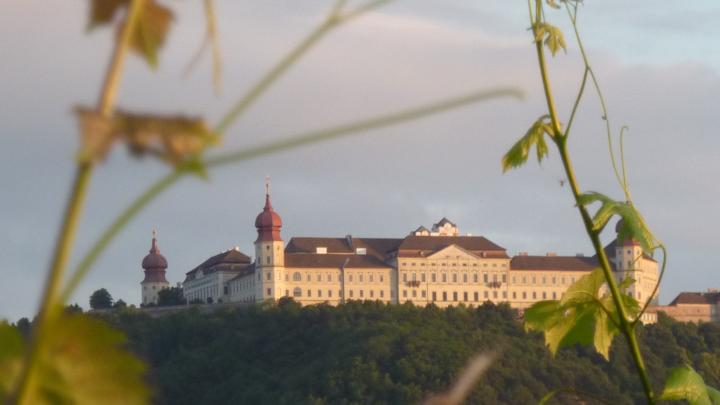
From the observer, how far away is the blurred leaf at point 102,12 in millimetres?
404

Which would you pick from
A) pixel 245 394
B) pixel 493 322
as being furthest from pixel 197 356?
pixel 493 322

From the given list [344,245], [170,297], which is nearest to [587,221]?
[344,245]

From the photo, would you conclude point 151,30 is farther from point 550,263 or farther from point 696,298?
point 696,298

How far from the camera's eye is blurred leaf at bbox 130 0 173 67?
16.3 inches

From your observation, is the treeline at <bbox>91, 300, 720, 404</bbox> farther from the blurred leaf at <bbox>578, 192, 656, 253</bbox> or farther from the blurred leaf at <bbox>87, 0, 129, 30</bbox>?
the blurred leaf at <bbox>87, 0, 129, 30</bbox>

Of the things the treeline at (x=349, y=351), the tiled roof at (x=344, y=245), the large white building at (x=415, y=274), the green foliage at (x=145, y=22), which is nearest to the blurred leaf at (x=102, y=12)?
the green foliage at (x=145, y=22)

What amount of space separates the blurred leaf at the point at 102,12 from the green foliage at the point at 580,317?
88 cm

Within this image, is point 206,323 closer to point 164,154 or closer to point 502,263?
point 502,263

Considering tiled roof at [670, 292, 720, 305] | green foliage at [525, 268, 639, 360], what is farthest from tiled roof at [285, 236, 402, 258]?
green foliage at [525, 268, 639, 360]

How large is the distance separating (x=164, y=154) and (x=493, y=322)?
68107mm

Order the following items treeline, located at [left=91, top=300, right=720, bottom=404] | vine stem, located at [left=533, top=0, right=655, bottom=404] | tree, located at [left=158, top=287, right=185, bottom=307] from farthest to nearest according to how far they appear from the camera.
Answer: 1. tree, located at [left=158, top=287, right=185, bottom=307]
2. treeline, located at [left=91, top=300, right=720, bottom=404]
3. vine stem, located at [left=533, top=0, right=655, bottom=404]

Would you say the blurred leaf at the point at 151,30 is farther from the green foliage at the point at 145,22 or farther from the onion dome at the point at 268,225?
the onion dome at the point at 268,225

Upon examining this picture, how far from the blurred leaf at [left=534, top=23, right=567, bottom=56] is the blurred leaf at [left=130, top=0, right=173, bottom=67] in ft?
2.72

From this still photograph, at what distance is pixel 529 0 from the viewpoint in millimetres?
1315
